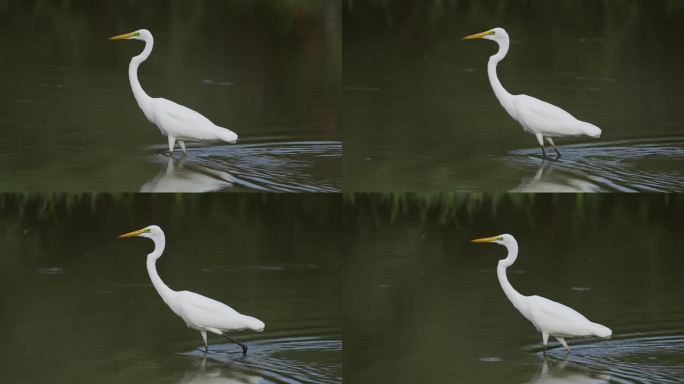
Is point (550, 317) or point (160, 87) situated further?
point (160, 87)

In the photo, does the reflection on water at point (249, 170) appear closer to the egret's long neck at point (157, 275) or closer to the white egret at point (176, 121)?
the white egret at point (176, 121)

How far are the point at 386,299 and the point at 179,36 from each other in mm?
1212

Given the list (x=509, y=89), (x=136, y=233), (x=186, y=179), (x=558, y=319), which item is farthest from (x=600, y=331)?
(x=136, y=233)

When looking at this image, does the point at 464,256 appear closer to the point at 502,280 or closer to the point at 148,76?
the point at 502,280

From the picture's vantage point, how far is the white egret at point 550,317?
13.2 ft

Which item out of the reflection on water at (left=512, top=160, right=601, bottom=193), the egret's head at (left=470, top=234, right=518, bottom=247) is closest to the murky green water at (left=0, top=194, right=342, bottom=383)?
the egret's head at (left=470, top=234, right=518, bottom=247)

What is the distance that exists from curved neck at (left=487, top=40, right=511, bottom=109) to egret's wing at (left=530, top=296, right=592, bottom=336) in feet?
2.29

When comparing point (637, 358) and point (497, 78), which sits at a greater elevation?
point (497, 78)

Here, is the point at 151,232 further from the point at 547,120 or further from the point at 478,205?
the point at 547,120

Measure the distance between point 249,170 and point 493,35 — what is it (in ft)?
3.21

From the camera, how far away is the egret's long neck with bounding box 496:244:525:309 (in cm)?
410

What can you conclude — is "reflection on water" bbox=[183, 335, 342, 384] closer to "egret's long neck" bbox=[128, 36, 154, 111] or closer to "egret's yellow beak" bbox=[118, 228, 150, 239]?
"egret's yellow beak" bbox=[118, 228, 150, 239]

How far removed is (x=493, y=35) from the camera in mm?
4219

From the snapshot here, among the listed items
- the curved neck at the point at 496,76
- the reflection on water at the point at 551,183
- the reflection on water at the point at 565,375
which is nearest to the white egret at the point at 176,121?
the curved neck at the point at 496,76
